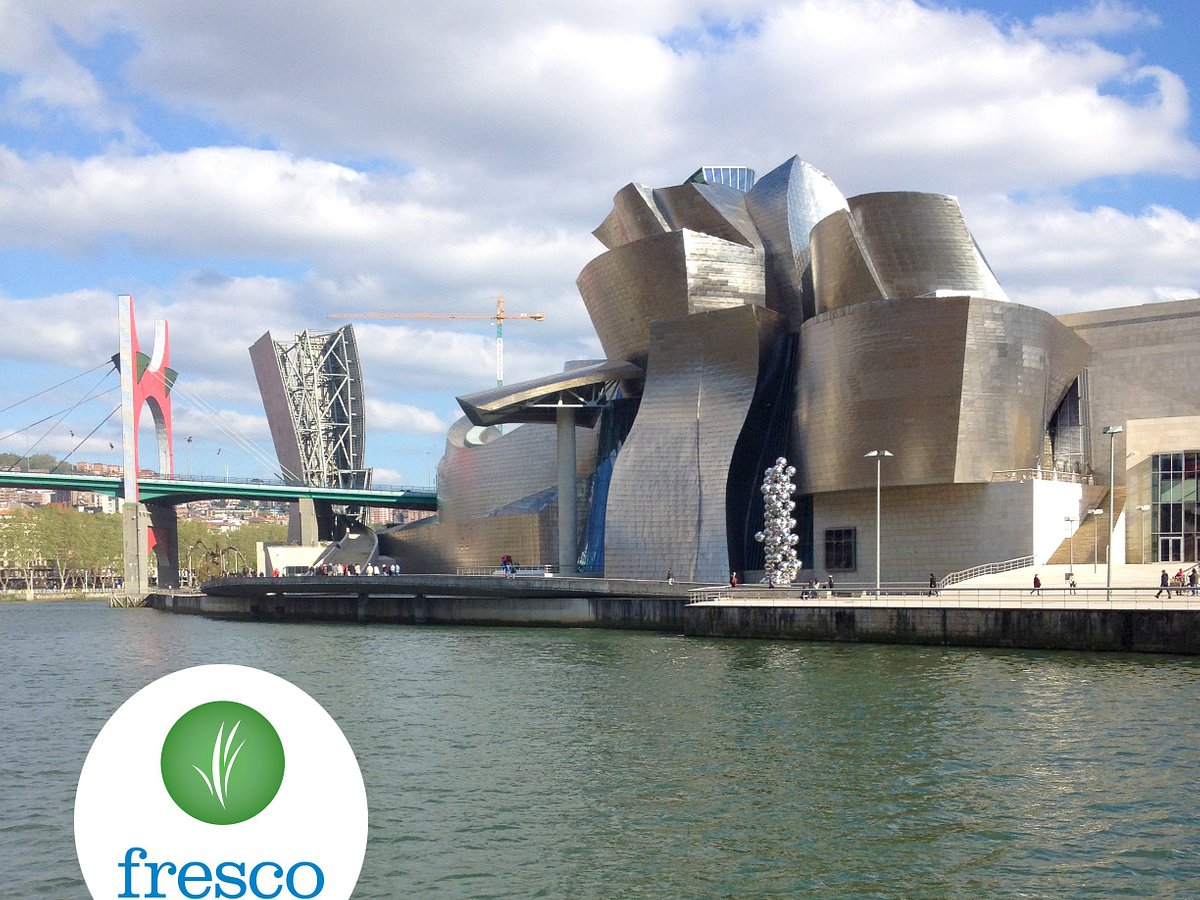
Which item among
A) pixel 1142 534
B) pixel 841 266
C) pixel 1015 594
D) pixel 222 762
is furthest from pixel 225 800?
pixel 1142 534

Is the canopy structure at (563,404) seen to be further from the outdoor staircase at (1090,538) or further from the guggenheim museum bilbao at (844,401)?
the outdoor staircase at (1090,538)

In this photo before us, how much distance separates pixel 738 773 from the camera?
17.0 m

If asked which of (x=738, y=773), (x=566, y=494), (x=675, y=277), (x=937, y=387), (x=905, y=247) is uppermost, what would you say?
(x=905, y=247)

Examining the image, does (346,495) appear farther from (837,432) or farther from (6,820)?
(6,820)

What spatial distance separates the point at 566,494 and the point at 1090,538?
23.2 metres

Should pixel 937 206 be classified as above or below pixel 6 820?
above

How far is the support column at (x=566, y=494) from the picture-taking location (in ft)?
189

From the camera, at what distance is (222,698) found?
4.06 metres

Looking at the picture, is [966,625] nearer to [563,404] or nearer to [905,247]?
[905,247]

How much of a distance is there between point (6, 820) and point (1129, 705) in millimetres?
18117

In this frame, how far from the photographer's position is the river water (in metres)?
12.5

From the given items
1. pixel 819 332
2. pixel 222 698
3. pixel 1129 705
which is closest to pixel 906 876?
pixel 222 698

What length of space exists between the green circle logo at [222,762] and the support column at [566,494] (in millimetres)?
53269

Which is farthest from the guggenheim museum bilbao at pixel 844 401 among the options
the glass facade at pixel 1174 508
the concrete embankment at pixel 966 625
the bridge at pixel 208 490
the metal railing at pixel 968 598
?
the bridge at pixel 208 490
